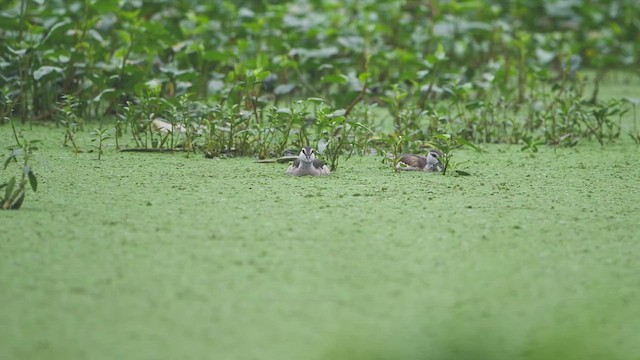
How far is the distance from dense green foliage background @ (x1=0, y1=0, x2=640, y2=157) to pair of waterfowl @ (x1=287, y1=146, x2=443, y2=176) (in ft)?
0.31

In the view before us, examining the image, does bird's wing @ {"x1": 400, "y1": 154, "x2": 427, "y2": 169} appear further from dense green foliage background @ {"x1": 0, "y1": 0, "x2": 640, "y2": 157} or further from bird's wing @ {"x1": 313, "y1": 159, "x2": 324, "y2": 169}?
bird's wing @ {"x1": 313, "y1": 159, "x2": 324, "y2": 169}

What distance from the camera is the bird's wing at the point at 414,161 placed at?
316 centimetres

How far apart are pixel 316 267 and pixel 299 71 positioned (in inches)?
109

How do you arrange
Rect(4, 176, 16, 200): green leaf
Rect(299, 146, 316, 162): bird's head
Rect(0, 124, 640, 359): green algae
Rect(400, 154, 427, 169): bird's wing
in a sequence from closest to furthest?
Rect(0, 124, 640, 359): green algae < Rect(4, 176, 16, 200): green leaf < Rect(299, 146, 316, 162): bird's head < Rect(400, 154, 427, 169): bird's wing

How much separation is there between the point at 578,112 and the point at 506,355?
2.55 m

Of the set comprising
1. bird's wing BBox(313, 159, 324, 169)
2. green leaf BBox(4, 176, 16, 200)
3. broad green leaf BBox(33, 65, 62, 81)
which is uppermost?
broad green leaf BBox(33, 65, 62, 81)

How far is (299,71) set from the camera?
15.3 feet

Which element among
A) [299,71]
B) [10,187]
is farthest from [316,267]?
[299,71]

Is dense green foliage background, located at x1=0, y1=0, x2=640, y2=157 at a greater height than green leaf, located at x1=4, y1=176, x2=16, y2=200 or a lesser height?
greater

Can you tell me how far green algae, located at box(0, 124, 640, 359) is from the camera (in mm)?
1604

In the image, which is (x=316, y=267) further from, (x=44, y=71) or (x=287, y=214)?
(x=44, y=71)

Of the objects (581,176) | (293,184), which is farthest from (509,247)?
(581,176)

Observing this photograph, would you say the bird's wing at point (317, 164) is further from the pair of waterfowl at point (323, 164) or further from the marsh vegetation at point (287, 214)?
the marsh vegetation at point (287, 214)

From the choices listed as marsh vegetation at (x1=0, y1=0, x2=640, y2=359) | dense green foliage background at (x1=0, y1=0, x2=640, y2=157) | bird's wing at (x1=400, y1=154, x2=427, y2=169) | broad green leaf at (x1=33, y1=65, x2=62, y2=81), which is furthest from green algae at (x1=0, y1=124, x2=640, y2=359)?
broad green leaf at (x1=33, y1=65, x2=62, y2=81)
